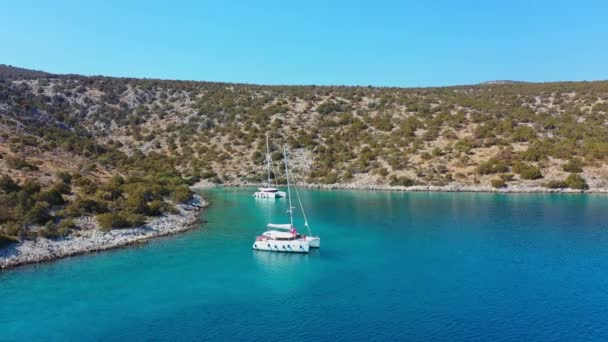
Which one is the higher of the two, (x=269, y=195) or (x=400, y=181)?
(x=400, y=181)

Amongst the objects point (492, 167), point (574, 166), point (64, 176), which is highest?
point (574, 166)

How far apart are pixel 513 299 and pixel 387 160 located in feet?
228

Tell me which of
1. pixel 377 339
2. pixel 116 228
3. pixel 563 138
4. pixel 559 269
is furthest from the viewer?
pixel 563 138

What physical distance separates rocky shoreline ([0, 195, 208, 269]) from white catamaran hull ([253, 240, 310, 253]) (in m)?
13.0

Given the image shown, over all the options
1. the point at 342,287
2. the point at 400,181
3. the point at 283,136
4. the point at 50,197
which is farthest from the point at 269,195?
the point at 342,287

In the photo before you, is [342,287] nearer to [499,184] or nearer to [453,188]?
[453,188]

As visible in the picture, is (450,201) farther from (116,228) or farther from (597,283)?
(116,228)

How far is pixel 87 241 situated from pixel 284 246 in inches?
741

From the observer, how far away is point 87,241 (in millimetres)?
44188

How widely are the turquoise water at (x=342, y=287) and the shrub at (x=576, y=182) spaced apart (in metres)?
27.4

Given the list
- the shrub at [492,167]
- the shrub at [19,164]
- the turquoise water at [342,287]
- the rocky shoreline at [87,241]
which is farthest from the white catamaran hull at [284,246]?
the shrub at [492,167]

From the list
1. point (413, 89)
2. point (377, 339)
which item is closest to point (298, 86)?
point (413, 89)

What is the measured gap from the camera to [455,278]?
116 feet

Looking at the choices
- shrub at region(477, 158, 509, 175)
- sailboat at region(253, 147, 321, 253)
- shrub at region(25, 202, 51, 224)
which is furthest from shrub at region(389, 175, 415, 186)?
shrub at region(25, 202, 51, 224)
